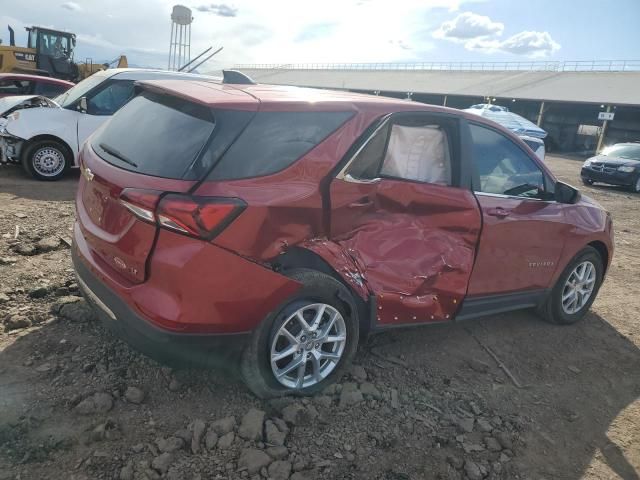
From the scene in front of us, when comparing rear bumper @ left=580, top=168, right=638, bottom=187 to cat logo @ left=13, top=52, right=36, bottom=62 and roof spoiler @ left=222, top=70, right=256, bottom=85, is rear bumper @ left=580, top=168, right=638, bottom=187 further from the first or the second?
cat logo @ left=13, top=52, right=36, bottom=62

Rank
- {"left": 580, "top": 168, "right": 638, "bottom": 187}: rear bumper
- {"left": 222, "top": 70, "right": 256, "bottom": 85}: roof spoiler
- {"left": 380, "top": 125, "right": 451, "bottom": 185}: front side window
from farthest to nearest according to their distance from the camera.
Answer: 1. {"left": 580, "top": 168, "right": 638, "bottom": 187}: rear bumper
2. {"left": 222, "top": 70, "right": 256, "bottom": 85}: roof spoiler
3. {"left": 380, "top": 125, "right": 451, "bottom": 185}: front side window

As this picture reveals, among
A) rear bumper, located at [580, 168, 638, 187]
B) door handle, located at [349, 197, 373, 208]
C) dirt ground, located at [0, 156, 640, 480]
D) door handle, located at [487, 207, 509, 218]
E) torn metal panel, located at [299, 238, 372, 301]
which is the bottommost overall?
dirt ground, located at [0, 156, 640, 480]

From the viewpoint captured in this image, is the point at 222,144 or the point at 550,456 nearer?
the point at 222,144

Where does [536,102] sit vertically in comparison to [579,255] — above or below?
above

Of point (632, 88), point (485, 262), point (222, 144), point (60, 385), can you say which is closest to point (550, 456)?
point (485, 262)

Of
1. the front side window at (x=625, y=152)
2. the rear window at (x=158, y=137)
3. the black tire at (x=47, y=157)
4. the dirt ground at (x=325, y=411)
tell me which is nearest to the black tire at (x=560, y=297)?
the dirt ground at (x=325, y=411)

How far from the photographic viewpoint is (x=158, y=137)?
2.72 meters

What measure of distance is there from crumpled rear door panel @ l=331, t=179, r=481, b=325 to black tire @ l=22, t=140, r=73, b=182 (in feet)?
22.4

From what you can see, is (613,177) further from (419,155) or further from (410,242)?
(410,242)

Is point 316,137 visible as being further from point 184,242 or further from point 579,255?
point 579,255

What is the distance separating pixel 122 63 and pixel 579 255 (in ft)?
61.0

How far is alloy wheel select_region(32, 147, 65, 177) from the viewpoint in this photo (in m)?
7.97

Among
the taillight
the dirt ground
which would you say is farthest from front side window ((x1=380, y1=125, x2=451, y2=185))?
the dirt ground

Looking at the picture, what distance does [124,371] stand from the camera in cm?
304
